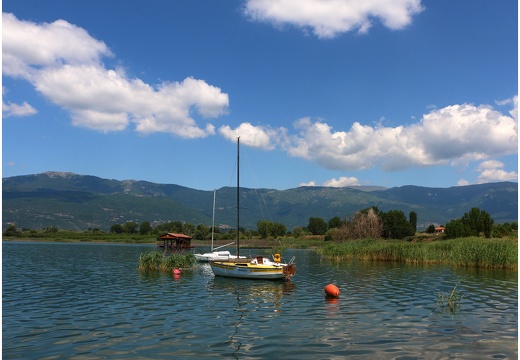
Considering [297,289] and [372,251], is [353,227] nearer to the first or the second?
[372,251]

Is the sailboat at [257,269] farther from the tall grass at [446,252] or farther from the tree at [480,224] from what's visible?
the tree at [480,224]

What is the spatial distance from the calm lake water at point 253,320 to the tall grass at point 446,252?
9.38m

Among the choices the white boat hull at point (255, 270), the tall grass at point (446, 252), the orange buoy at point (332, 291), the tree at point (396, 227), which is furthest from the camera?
the tree at point (396, 227)

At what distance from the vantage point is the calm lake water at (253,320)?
685 inches

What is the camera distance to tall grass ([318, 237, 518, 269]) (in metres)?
49.1

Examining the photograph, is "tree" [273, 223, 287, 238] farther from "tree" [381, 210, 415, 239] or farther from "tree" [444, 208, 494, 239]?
"tree" [444, 208, 494, 239]

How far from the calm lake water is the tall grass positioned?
9376 mm

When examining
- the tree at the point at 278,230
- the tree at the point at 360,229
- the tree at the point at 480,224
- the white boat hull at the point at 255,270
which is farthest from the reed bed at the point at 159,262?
the tree at the point at 278,230

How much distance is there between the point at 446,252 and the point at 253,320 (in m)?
42.2

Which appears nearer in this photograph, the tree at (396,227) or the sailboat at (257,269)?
the sailboat at (257,269)

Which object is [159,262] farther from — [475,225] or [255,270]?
[475,225]

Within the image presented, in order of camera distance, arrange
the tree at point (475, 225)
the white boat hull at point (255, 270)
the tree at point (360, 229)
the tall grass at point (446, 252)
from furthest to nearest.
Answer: the tree at point (360, 229) → the tree at point (475, 225) → the tall grass at point (446, 252) → the white boat hull at point (255, 270)

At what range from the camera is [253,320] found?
77.1ft

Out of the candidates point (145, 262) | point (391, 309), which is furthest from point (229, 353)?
point (145, 262)
